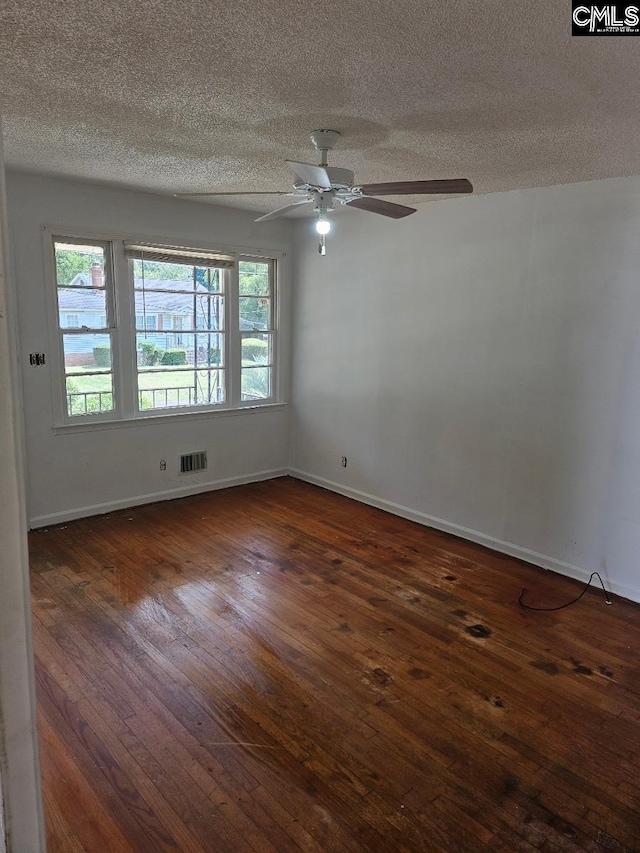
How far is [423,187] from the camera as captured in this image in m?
2.43

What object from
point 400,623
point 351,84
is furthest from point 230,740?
point 351,84

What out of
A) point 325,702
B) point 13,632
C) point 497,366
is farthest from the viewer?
point 497,366

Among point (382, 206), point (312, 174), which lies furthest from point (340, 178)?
point (382, 206)

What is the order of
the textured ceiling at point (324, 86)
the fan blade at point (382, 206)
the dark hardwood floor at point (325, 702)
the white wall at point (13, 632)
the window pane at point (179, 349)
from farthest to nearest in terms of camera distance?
the window pane at point (179, 349) → the fan blade at point (382, 206) → the dark hardwood floor at point (325, 702) → the textured ceiling at point (324, 86) → the white wall at point (13, 632)

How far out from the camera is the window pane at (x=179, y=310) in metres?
4.66

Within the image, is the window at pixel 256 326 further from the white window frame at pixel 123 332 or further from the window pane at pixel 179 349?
the window pane at pixel 179 349

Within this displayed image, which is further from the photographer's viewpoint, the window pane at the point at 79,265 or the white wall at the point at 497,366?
the window pane at the point at 79,265

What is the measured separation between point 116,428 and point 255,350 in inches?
65.5

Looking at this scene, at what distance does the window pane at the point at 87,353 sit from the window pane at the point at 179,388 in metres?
0.36

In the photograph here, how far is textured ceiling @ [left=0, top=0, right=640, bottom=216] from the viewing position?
1650 millimetres

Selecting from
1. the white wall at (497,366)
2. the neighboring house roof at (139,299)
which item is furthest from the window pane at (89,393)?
the white wall at (497,366)

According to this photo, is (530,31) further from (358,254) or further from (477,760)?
(358,254)

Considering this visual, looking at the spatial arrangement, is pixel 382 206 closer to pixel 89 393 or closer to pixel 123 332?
pixel 123 332

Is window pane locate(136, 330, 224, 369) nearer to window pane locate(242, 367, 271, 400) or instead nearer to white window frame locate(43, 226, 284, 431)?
white window frame locate(43, 226, 284, 431)
